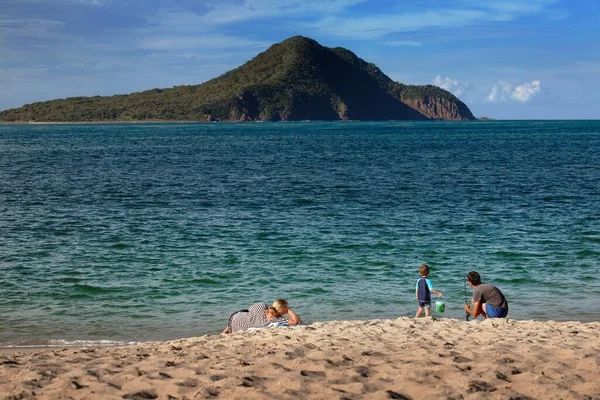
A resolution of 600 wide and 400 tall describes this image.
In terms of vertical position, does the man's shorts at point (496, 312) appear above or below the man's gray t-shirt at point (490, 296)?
below

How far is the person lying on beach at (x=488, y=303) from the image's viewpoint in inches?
512

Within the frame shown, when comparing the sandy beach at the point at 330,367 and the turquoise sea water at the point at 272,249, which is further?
the turquoise sea water at the point at 272,249

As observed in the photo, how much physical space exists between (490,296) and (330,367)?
515cm

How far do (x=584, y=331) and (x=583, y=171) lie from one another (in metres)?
42.5

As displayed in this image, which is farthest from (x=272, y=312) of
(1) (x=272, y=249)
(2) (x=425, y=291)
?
(1) (x=272, y=249)

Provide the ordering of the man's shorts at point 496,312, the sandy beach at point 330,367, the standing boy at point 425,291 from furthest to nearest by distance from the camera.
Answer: the standing boy at point 425,291 < the man's shorts at point 496,312 < the sandy beach at point 330,367

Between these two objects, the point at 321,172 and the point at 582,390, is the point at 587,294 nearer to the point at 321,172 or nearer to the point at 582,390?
the point at 582,390

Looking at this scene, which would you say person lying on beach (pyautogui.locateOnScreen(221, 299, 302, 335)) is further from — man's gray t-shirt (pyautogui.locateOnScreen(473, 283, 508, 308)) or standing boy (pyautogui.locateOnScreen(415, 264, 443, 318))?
man's gray t-shirt (pyautogui.locateOnScreen(473, 283, 508, 308))

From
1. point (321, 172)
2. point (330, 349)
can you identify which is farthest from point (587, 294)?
point (321, 172)

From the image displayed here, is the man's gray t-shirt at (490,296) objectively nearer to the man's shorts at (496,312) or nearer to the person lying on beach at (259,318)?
the man's shorts at (496,312)

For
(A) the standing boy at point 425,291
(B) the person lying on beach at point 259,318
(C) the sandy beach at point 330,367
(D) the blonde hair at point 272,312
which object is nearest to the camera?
(C) the sandy beach at point 330,367

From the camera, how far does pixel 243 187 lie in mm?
40844

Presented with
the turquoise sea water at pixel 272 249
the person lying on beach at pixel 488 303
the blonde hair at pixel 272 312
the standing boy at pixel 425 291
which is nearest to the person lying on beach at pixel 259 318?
the blonde hair at pixel 272 312

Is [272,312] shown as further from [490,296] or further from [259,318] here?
[490,296]
